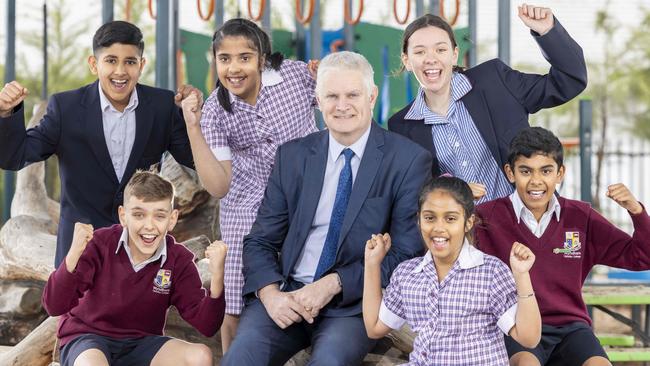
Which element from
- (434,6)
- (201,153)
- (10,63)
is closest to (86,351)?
(201,153)

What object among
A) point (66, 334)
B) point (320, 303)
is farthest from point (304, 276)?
point (66, 334)

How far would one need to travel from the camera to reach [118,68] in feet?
14.8

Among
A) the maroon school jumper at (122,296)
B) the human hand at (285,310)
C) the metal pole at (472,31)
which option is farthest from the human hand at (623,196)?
the metal pole at (472,31)

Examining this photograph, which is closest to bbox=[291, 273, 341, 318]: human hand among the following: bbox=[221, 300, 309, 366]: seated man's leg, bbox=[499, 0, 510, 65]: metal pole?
A: bbox=[221, 300, 309, 366]: seated man's leg

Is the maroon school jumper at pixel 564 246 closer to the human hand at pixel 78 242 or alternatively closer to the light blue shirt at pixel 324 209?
the light blue shirt at pixel 324 209

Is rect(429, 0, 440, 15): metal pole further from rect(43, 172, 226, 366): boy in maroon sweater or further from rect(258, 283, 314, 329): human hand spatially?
rect(258, 283, 314, 329): human hand

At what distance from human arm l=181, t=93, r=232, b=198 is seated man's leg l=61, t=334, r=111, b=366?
808 mm

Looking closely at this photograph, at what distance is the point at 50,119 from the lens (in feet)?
15.1

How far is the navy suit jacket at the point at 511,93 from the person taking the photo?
13.8ft

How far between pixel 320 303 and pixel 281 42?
18.2 ft

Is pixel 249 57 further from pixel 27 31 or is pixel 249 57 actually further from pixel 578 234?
pixel 27 31

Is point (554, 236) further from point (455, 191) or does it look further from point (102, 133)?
point (102, 133)

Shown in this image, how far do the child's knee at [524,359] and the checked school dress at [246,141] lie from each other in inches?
45.5

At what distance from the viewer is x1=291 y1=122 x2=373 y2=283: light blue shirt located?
3906 millimetres
